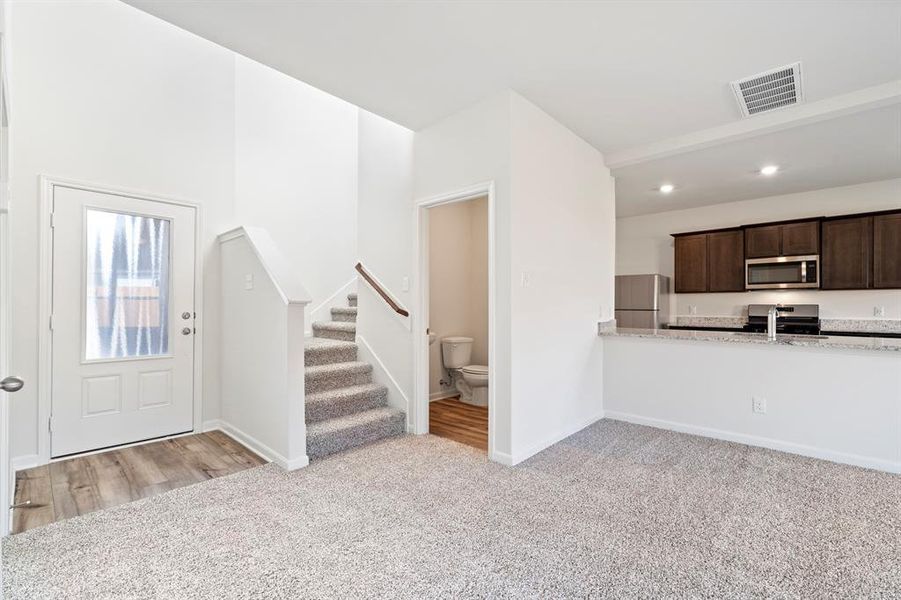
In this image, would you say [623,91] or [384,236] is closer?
[623,91]

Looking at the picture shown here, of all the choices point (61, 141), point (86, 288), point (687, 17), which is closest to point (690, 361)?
point (687, 17)

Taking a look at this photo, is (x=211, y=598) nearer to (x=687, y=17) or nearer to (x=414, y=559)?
(x=414, y=559)

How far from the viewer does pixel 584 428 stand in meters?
3.83

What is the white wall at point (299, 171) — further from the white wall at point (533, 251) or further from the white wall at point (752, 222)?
the white wall at point (752, 222)

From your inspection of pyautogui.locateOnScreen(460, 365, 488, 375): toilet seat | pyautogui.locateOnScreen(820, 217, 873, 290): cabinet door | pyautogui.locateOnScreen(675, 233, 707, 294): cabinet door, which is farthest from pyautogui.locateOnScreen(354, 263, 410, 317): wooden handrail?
pyautogui.locateOnScreen(820, 217, 873, 290): cabinet door

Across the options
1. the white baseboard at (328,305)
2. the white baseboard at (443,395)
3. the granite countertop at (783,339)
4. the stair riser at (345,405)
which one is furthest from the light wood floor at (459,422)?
the white baseboard at (328,305)

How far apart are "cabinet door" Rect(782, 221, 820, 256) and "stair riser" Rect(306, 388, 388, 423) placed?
4.95 m

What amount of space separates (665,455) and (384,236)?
2.88 metres

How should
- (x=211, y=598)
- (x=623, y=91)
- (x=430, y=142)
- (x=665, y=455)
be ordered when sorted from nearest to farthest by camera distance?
(x=211, y=598) → (x=623, y=91) → (x=665, y=455) → (x=430, y=142)

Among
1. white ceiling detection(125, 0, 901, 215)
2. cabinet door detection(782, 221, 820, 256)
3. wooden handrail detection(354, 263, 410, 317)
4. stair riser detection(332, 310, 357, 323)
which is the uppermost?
white ceiling detection(125, 0, 901, 215)

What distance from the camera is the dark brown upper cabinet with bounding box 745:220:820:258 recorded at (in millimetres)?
4961

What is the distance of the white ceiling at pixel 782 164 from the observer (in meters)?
3.36

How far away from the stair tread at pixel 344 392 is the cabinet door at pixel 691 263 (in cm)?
448

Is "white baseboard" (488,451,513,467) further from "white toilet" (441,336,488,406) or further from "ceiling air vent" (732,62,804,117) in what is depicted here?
"ceiling air vent" (732,62,804,117)
